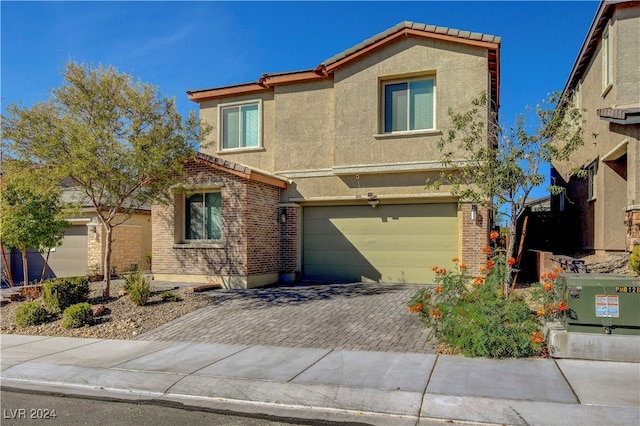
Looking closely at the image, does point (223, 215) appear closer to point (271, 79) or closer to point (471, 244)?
point (271, 79)

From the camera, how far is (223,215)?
13.8 metres

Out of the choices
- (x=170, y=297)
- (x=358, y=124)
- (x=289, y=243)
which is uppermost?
(x=358, y=124)

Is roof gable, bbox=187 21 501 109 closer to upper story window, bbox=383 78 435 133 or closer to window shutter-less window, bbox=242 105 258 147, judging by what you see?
window shutter-less window, bbox=242 105 258 147

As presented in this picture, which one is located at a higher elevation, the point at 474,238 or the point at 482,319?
the point at 474,238

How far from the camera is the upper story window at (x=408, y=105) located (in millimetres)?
13602

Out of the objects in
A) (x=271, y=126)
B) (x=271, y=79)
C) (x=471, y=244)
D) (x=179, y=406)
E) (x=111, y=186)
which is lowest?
(x=179, y=406)

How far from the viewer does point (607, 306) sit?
6.71 metres

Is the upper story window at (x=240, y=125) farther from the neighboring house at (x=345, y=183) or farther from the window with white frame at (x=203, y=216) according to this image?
the window with white frame at (x=203, y=216)

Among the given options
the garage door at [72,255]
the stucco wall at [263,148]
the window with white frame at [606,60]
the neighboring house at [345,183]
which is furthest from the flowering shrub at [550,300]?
the garage door at [72,255]

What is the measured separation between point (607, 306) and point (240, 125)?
12640 mm

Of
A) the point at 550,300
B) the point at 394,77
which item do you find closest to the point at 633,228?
the point at 550,300

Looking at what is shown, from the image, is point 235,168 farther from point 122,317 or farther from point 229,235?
point 122,317

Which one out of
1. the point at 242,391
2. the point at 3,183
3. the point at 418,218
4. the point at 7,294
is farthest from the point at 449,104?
the point at 7,294

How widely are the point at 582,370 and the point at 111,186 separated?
10.0 meters
